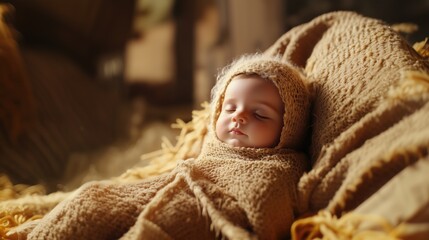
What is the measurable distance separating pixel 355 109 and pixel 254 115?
17 centimetres

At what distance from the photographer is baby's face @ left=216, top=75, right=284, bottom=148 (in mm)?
779

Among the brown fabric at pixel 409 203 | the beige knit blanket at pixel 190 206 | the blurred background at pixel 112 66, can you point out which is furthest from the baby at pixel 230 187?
the blurred background at pixel 112 66

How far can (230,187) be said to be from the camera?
0.68 meters

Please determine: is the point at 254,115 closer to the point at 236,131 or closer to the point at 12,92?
the point at 236,131

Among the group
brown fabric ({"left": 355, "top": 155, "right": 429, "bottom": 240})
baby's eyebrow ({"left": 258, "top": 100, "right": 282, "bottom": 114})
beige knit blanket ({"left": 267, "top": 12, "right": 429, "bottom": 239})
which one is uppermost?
baby's eyebrow ({"left": 258, "top": 100, "right": 282, "bottom": 114})

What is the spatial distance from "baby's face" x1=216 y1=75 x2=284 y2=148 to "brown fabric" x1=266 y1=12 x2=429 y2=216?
7 centimetres

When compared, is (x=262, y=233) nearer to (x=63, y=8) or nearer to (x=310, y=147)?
(x=310, y=147)

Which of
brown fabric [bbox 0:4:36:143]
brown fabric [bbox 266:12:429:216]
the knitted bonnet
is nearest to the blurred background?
brown fabric [bbox 0:4:36:143]

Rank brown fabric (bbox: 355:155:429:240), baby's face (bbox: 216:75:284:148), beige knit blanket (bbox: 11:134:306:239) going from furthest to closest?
1. baby's face (bbox: 216:75:284:148)
2. beige knit blanket (bbox: 11:134:306:239)
3. brown fabric (bbox: 355:155:429:240)

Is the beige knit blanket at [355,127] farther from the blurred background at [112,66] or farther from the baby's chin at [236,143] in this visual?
the blurred background at [112,66]

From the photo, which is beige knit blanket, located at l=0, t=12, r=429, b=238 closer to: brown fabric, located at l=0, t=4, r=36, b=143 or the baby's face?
the baby's face

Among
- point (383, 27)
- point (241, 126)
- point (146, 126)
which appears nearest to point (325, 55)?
point (383, 27)

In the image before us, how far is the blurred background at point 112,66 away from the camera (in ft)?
4.55

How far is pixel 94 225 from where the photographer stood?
63 cm
